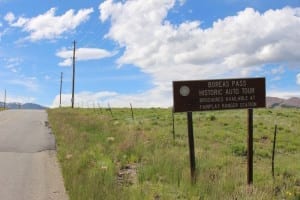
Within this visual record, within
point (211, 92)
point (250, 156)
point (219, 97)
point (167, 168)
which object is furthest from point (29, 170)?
point (250, 156)

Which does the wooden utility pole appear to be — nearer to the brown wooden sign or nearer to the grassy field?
the grassy field

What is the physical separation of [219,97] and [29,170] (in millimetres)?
5036

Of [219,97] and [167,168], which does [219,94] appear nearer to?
[219,97]

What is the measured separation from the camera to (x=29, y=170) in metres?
12.4

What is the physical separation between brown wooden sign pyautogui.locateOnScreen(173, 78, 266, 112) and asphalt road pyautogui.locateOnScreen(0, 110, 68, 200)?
3111mm

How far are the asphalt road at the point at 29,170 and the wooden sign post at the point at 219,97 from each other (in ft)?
9.85

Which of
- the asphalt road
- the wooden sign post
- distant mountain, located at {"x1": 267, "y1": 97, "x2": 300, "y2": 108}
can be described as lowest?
the asphalt road

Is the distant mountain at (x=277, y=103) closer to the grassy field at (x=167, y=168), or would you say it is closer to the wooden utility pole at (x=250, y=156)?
the grassy field at (x=167, y=168)

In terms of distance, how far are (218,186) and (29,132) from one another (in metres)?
14.6

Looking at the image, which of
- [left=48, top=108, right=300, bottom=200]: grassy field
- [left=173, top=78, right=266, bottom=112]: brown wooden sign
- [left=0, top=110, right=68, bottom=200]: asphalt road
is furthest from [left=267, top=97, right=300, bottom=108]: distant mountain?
[left=0, top=110, right=68, bottom=200]: asphalt road

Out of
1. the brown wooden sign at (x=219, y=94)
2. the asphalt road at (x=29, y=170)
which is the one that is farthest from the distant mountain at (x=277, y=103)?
the asphalt road at (x=29, y=170)

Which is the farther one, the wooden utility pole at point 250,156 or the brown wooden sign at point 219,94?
the brown wooden sign at point 219,94

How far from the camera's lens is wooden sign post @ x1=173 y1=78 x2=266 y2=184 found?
1056 centimetres

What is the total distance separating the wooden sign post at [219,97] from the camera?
1056 cm
